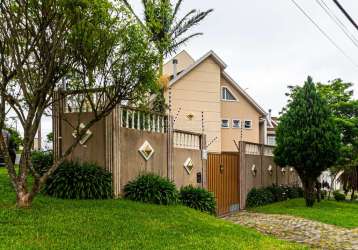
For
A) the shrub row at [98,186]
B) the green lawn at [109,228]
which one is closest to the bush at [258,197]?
the shrub row at [98,186]

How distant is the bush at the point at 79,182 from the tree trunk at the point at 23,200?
123 cm

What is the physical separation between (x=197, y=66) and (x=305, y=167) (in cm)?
1037

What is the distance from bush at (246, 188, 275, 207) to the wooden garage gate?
0.81 metres

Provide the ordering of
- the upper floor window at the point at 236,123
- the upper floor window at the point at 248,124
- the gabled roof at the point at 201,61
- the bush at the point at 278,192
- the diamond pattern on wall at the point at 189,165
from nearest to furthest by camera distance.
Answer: the diamond pattern on wall at the point at 189,165, the bush at the point at 278,192, the gabled roof at the point at 201,61, the upper floor window at the point at 236,123, the upper floor window at the point at 248,124

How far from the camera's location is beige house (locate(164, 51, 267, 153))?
2364cm

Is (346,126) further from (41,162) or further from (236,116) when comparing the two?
(41,162)

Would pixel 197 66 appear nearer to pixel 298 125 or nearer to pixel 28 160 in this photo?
pixel 298 125

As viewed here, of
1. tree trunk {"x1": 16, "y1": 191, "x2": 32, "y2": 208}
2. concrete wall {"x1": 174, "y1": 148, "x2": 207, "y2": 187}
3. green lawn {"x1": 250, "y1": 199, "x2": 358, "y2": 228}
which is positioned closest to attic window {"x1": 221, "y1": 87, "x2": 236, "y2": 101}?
green lawn {"x1": 250, "y1": 199, "x2": 358, "y2": 228}

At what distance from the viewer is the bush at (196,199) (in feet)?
39.0

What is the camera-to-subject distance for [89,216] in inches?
311

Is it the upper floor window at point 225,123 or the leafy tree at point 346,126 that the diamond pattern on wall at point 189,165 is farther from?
the upper floor window at point 225,123

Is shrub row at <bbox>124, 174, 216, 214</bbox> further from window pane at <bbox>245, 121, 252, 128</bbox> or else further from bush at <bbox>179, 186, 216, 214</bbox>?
window pane at <bbox>245, 121, 252, 128</bbox>

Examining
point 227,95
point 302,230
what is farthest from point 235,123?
point 302,230

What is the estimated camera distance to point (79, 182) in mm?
9461
